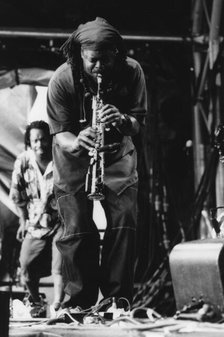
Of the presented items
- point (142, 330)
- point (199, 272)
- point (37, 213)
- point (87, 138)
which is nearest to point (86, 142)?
point (87, 138)

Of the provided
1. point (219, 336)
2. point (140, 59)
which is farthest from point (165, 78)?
point (219, 336)

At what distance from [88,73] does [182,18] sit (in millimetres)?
3714

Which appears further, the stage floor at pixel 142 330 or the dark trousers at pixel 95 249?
the dark trousers at pixel 95 249

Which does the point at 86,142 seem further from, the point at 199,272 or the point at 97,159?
the point at 199,272

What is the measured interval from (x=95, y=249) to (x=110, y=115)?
844 millimetres

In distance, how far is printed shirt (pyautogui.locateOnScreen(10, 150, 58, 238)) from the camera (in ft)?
17.8

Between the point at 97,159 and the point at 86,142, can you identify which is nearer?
the point at 86,142

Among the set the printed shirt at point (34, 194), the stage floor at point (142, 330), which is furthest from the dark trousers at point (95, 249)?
the printed shirt at point (34, 194)

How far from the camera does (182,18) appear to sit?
671cm

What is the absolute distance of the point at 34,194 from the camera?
5574 mm

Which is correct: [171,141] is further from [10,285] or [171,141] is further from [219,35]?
[10,285]

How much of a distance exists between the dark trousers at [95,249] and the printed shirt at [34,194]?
1983 mm

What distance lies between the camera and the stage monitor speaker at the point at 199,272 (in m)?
2.18

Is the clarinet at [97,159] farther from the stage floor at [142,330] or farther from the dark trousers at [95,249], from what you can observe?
the stage floor at [142,330]
